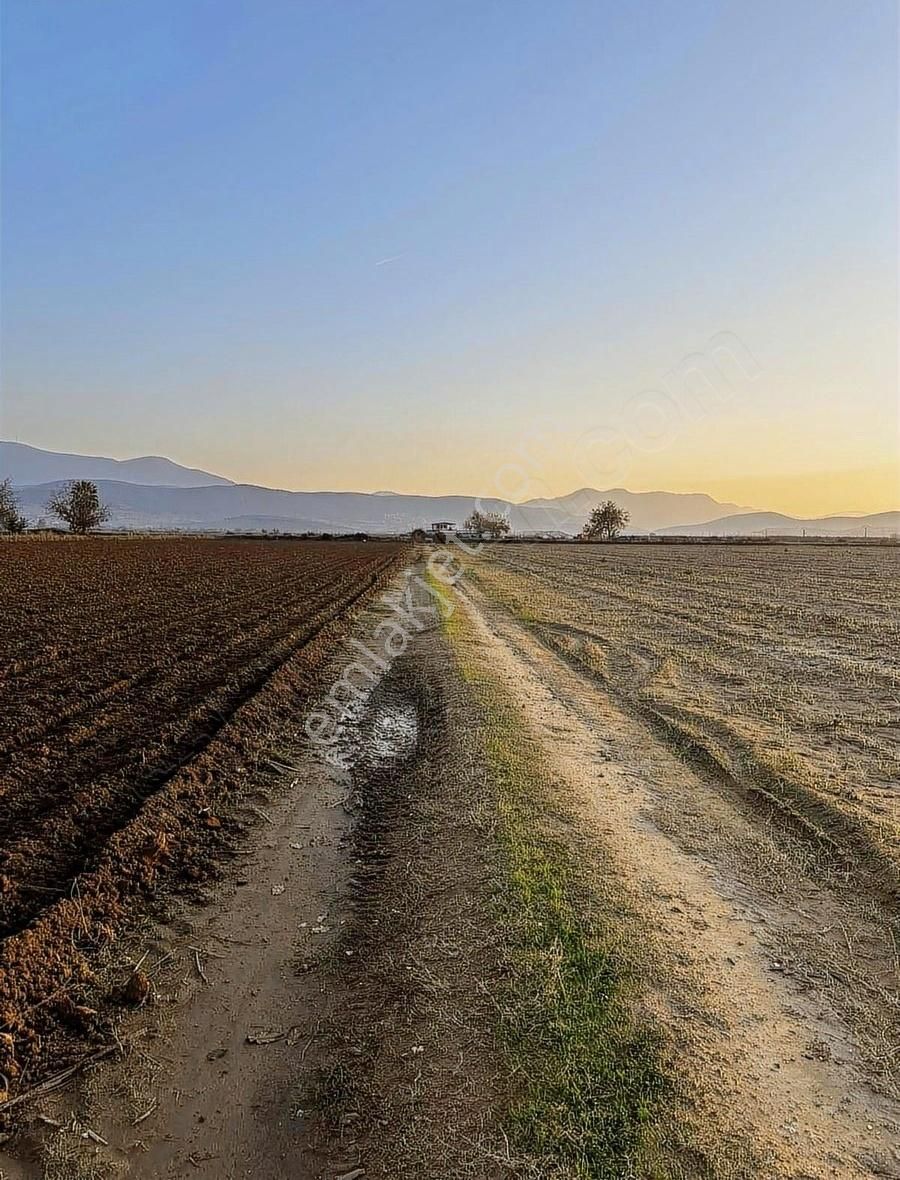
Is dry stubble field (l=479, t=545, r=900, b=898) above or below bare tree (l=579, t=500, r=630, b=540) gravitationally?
below

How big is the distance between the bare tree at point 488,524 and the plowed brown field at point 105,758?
120m

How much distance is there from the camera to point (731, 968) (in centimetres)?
482

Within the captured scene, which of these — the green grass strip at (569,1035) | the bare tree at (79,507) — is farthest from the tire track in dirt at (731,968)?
the bare tree at (79,507)

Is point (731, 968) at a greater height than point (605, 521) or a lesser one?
lesser

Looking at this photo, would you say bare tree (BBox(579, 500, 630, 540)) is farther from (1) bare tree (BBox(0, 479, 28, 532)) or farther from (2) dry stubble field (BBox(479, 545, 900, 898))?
(2) dry stubble field (BBox(479, 545, 900, 898))

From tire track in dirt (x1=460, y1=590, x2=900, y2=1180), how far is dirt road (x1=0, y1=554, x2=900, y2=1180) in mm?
16

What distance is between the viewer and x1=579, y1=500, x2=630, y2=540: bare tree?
133 meters

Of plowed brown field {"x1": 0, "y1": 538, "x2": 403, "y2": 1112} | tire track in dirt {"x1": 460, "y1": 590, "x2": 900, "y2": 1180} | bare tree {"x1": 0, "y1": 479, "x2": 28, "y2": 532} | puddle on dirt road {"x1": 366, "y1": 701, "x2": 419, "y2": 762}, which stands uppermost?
bare tree {"x1": 0, "y1": 479, "x2": 28, "y2": 532}

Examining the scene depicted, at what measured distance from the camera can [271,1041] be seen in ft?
14.3

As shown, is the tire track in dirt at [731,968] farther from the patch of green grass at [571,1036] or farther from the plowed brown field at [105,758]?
the plowed brown field at [105,758]

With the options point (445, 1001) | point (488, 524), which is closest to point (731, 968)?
point (445, 1001)

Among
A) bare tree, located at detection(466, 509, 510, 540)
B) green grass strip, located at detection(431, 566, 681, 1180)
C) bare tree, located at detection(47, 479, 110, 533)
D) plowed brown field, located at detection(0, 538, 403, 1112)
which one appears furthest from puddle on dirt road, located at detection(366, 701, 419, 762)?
bare tree, located at detection(466, 509, 510, 540)

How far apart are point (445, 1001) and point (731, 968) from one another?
1891mm

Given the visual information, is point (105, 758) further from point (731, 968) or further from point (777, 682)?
point (777, 682)
